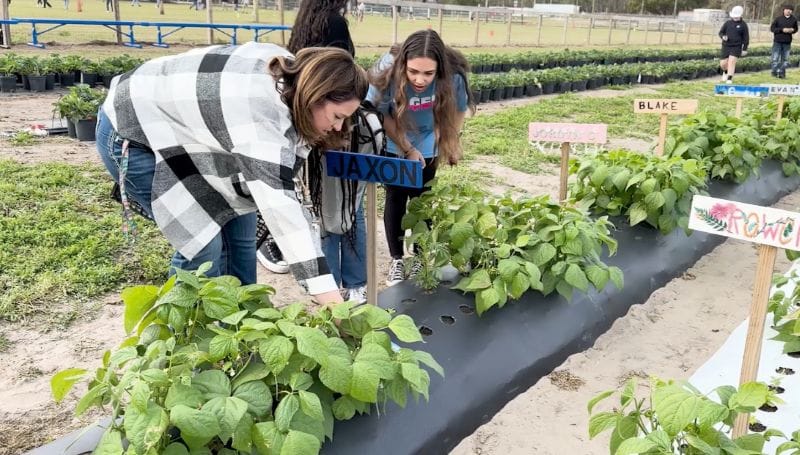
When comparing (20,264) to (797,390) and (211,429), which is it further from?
(797,390)

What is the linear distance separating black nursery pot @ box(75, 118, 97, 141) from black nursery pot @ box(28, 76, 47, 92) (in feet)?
9.71

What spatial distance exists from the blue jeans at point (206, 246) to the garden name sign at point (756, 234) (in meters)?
1.37

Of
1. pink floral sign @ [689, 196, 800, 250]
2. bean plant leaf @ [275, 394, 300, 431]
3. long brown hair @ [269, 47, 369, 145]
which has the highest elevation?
long brown hair @ [269, 47, 369, 145]

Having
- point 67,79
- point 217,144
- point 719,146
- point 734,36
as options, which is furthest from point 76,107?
point 734,36

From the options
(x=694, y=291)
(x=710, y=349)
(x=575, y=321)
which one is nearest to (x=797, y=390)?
(x=710, y=349)

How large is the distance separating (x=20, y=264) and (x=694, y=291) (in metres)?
3.20

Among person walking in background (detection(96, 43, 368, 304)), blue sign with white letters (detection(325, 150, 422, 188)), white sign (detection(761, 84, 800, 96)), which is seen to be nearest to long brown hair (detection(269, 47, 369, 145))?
person walking in background (detection(96, 43, 368, 304))

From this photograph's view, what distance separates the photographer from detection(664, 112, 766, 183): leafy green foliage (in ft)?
12.7

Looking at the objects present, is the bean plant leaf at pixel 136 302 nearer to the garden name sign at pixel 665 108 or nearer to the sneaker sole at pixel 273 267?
the sneaker sole at pixel 273 267

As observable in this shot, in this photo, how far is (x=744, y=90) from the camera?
458 cm

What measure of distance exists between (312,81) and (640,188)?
2.02m

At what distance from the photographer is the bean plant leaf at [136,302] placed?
4.90 feet

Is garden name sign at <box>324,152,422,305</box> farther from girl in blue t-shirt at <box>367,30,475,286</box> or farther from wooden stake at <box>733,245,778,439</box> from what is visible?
wooden stake at <box>733,245,778,439</box>

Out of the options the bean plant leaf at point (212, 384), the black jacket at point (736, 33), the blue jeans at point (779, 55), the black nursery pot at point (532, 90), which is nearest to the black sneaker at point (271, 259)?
the bean plant leaf at point (212, 384)
